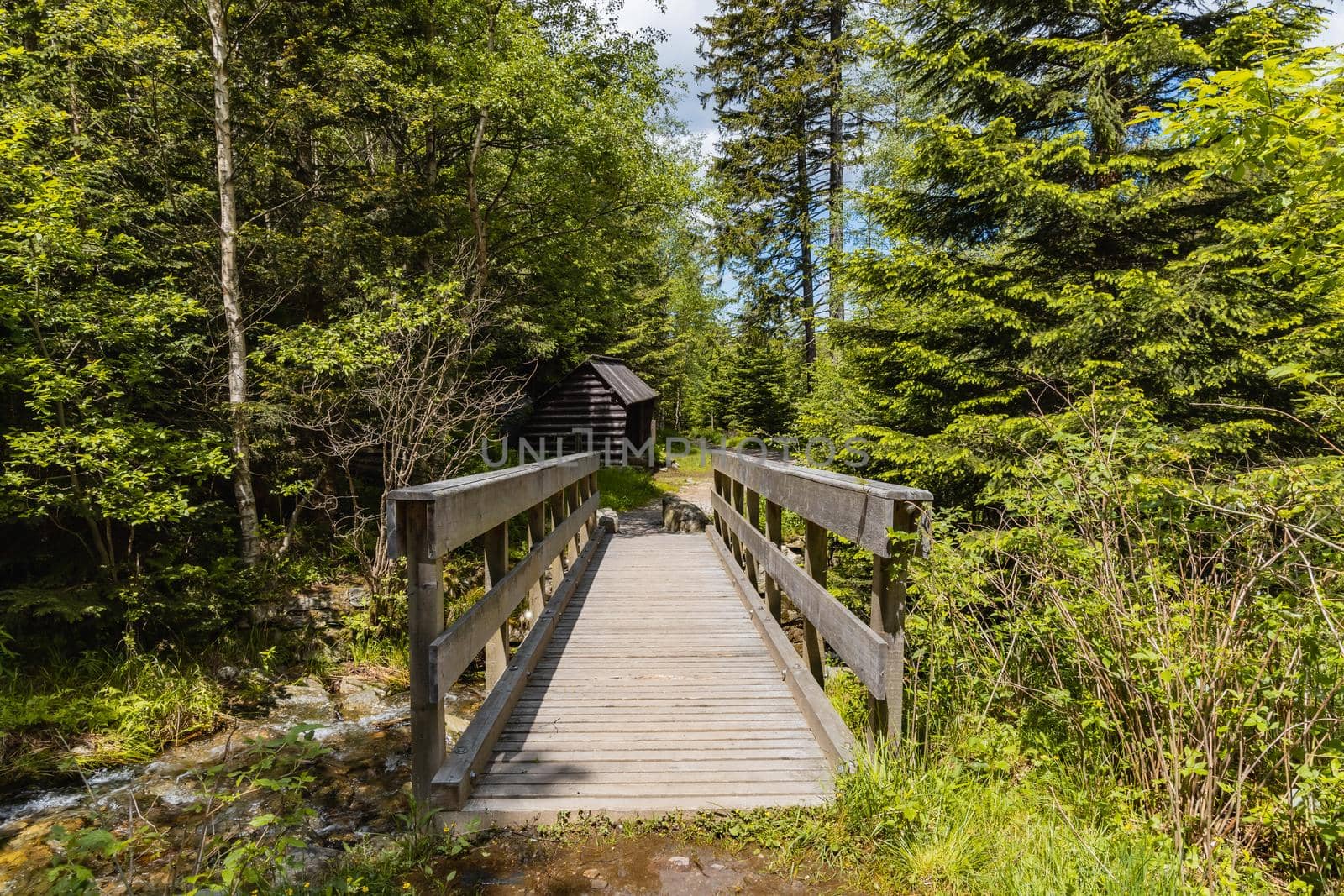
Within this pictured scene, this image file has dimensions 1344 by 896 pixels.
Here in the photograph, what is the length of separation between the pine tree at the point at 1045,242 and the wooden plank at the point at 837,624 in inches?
100

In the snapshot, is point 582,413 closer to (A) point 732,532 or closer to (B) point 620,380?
(B) point 620,380

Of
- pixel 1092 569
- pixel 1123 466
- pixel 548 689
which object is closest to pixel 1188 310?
pixel 1123 466

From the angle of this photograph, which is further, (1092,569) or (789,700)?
(789,700)

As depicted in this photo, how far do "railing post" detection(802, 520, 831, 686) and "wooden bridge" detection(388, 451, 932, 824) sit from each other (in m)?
0.01

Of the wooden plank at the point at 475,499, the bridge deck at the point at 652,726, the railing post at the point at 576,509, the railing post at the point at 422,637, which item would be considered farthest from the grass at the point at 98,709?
the railing post at the point at 422,637

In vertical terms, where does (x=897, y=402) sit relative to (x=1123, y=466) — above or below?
above

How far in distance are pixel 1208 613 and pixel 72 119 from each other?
465 inches

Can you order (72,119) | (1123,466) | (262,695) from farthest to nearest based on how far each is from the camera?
(72,119) → (262,695) → (1123,466)

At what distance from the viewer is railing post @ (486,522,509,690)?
3412 millimetres

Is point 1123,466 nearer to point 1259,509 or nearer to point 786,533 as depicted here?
point 1259,509

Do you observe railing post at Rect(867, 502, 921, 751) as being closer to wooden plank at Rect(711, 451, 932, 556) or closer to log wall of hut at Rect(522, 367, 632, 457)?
wooden plank at Rect(711, 451, 932, 556)

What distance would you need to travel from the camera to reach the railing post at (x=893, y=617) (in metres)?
2.33

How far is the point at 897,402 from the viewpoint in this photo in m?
6.29

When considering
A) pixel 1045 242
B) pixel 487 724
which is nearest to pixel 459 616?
pixel 487 724
